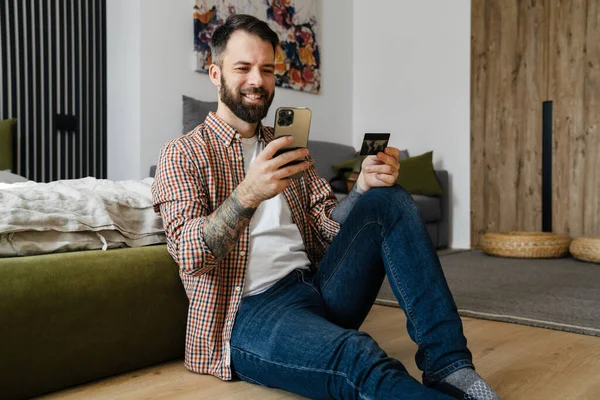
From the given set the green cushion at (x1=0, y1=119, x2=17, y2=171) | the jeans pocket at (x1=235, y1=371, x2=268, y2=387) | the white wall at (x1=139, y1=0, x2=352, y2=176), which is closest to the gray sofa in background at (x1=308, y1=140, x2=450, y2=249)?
the white wall at (x1=139, y1=0, x2=352, y2=176)

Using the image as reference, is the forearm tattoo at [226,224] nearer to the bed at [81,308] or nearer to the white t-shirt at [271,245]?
the white t-shirt at [271,245]

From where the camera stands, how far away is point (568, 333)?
76.0 inches

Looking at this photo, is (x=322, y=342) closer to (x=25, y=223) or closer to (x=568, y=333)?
(x=25, y=223)

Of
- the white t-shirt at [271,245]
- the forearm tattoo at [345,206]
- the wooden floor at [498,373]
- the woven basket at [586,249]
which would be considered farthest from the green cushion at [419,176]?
the white t-shirt at [271,245]

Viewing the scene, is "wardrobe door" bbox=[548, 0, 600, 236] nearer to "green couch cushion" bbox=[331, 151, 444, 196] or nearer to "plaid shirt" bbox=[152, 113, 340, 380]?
"green couch cushion" bbox=[331, 151, 444, 196]

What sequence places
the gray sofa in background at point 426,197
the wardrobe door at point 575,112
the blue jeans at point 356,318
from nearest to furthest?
the blue jeans at point 356,318, the wardrobe door at point 575,112, the gray sofa in background at point 426,197

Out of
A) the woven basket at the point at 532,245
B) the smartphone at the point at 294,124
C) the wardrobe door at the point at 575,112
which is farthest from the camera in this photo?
the wardrobe door at the point at 575,112

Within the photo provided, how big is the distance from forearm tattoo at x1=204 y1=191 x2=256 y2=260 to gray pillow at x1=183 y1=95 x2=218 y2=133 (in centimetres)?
249

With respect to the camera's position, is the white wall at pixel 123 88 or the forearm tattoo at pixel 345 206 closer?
the forearm tattoo at pixel 345 206

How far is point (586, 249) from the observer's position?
11.8 feet

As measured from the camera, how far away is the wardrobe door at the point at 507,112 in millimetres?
4188

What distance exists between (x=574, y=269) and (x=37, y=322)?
2.98m

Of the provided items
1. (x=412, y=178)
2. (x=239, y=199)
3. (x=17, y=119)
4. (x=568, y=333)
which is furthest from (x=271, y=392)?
(x=412, y=178)

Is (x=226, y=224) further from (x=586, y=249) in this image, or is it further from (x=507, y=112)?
(x=507, y=112)
